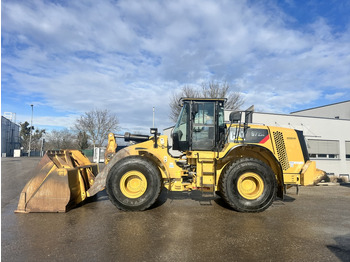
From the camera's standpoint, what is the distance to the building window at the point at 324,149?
1877cm

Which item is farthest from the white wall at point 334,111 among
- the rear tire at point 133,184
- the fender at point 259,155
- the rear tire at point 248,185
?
the rear tire at point 133,184

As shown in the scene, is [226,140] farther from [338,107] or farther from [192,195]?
[338,107]

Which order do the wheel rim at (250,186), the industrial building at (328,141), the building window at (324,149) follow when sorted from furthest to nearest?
the building window at (324,149) → the industrial building at (328,141) → the wheel rim at (250,186)

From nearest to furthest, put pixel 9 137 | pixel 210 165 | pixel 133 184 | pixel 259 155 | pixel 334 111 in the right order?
pixel 133 184, pixel 210 165, pixel 259 155, pixel 334 111, pixel 9 137

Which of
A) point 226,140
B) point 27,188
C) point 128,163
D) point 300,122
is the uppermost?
point 300,122

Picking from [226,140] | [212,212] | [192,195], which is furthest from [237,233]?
[192,195]

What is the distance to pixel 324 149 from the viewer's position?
1906 centimetres

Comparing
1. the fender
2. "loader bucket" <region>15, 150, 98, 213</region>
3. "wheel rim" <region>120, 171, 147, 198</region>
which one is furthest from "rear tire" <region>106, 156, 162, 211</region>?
the fender

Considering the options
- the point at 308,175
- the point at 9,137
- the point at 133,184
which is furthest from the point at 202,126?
the point at 9,137

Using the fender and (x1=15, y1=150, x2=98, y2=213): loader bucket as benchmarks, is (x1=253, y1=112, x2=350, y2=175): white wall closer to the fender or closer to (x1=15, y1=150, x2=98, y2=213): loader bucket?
the fender

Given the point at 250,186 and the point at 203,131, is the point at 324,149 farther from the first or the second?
the point at 203,131

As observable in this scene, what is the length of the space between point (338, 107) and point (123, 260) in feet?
92.7

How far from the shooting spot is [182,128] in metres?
6.54

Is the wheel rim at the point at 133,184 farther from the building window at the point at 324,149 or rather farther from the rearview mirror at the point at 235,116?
the building window at the point at 324,149
